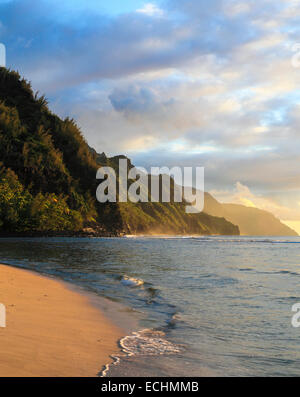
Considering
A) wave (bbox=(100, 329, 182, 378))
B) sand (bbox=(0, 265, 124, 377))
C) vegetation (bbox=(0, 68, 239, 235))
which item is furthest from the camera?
vegetation (bbox=(0, 68, 239, 235))

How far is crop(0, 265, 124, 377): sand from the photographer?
579 centimetres

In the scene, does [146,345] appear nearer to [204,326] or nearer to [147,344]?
[147,344]

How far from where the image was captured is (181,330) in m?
9.20

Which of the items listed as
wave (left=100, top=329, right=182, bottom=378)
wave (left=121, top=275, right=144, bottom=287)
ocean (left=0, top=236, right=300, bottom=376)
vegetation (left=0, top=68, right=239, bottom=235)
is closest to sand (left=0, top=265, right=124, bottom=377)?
wave (left=100, top=329, right=182, bottom=378)

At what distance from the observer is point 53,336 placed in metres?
7.64

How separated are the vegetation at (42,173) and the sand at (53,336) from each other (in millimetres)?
90253

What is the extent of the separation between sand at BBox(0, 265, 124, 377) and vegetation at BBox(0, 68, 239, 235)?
296ft

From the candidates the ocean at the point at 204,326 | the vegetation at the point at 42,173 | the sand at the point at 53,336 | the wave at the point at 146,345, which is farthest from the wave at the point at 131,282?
the vegetation at the point at 42,173

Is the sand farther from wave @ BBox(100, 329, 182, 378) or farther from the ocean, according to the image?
the ocean

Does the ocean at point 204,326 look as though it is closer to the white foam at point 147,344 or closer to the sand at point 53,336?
the white foam at point 147,344

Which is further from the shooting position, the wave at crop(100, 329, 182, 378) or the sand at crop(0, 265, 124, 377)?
the wave at crop(100, 329, 182, 378)

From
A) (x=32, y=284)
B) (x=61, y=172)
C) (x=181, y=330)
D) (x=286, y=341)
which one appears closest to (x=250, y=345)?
(x=286, y=341)
